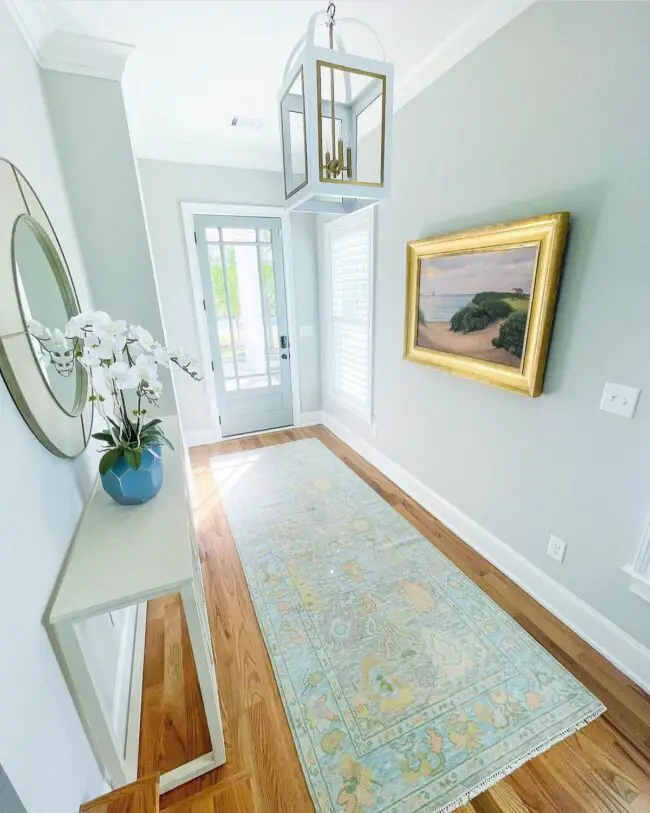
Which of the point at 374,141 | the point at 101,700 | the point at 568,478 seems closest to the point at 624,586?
the point at 568,478

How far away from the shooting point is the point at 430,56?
1.89 m

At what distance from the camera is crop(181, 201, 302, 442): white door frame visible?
315cm

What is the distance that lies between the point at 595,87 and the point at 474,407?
1.38 metres

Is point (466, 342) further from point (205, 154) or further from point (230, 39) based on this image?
point (205, 154)

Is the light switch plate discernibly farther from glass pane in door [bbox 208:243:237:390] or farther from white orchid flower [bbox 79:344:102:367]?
glass pane in door [bbox 208:243:237:390]

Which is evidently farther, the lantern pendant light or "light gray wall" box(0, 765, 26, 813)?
the lantern pendant light

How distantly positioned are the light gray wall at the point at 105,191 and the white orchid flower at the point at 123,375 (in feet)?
3.68

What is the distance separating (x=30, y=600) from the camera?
0.83 metres

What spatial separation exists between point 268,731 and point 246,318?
3088 millimetres

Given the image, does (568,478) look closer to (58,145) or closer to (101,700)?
(101,700)

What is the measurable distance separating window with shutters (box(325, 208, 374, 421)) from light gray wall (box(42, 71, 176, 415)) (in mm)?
1590

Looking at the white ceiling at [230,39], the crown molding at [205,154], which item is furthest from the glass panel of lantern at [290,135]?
the crown molding at [205,154]

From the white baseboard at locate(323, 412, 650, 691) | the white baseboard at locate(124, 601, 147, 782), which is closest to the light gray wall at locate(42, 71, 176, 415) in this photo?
the white baseboard at locate(124, 601, 147, 782)

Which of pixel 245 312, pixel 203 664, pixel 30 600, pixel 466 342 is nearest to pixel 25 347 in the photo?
pixel 30 600
